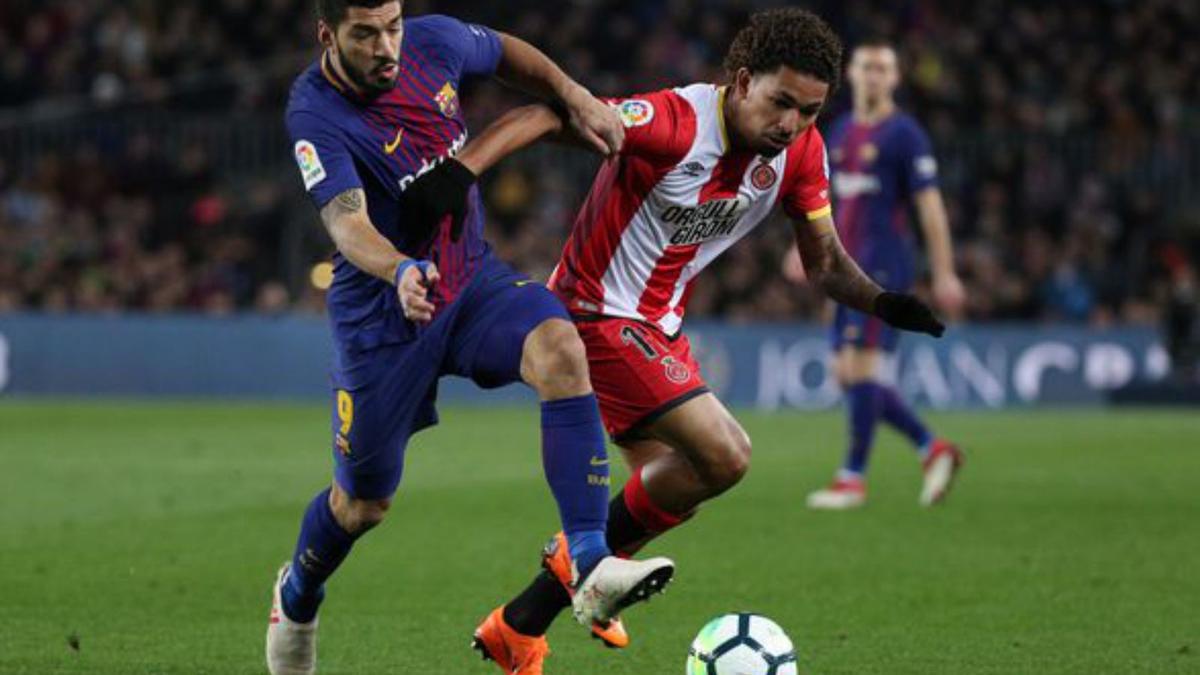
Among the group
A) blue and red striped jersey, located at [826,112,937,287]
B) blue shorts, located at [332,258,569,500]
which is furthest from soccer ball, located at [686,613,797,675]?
blue and red striped jersey, located at [826,112,937,287]

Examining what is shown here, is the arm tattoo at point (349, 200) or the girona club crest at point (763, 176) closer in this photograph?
the arm tattoo at point (349, 200)

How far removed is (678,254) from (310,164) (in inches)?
57.3

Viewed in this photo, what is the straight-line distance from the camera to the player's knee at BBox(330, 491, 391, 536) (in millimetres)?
6230

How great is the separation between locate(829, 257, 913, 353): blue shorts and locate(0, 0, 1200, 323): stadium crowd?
11.6 m

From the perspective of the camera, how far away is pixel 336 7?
5.76m

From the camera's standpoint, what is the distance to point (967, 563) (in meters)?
9.05

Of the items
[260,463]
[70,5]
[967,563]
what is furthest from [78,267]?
[967,563]

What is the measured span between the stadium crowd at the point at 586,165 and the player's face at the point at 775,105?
1713 cm

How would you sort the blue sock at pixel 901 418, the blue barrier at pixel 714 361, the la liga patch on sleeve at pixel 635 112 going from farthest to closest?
1. the blue barrier at pixel 714 361
2. the blue sock at pixel 901 418
3. the la liga patch on sleeve at pixel 635 112

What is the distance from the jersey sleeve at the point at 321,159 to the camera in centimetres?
570

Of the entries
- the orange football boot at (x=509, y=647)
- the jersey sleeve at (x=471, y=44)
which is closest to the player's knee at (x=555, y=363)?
the orange football boot at (x=509, y=647)

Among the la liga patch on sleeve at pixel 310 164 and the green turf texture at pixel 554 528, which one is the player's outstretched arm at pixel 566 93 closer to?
the la liga patch on sleeve at pixel 310 164

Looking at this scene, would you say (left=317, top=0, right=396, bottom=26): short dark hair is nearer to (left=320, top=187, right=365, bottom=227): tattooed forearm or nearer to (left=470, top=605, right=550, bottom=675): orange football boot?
(left=320, top=187, right=365, bottom=227): tattooed forearm

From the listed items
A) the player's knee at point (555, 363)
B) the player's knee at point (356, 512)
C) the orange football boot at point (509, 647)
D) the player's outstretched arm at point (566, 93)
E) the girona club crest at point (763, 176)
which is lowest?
the orange football boot at point (509, 647)
